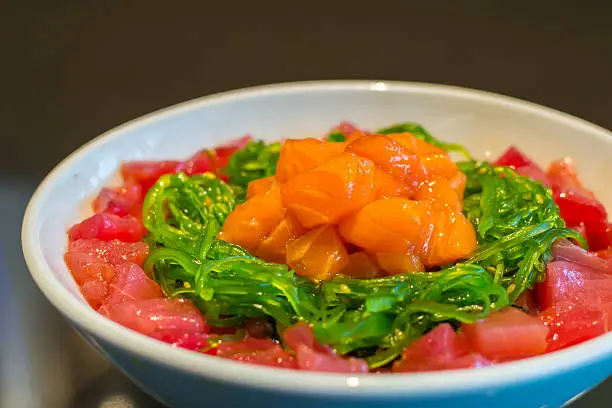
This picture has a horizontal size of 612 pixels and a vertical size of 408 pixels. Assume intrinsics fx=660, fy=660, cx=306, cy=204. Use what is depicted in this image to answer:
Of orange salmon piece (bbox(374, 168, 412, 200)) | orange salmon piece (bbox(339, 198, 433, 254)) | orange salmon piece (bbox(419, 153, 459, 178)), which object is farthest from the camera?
orange salmon piece (bbox(419, 153, 459, 178))

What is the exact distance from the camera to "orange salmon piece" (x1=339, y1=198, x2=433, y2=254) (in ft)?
6.00

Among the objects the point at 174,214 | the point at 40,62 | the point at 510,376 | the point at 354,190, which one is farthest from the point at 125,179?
the point at 40,62

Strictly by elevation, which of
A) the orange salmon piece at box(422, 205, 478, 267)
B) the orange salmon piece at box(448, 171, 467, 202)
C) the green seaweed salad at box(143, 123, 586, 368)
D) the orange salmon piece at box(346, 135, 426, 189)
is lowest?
the green seaweed salad at box(143, 123, 586, 368)

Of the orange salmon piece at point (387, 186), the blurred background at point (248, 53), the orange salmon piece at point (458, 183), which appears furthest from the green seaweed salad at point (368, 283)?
the blurred background at point (248, 53)

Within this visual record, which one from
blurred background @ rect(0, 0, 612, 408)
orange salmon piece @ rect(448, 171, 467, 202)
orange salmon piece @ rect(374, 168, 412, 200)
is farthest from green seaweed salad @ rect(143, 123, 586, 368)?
blurred background @ rect(0, 0, 612, 408)

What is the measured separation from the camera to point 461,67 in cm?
517

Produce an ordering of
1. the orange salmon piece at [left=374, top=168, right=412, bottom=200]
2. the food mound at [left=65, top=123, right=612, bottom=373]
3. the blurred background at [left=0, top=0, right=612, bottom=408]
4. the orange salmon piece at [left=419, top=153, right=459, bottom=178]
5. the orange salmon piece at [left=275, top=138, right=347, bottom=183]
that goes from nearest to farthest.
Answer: the food mound at [left=65, top=123, right=612, bottom=373] < the orange salmon piece at [left=374, top=168, right=412, bottom=200] < the orange salmon piece at [left=275, top=138, right=347, bottom=183] < the orange salmon piece at [left=419, top=153, right=459, bottom=178] < the blurred background at [left=0, top=0, right=612, bottom=408]

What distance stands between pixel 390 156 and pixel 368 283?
1.39ft

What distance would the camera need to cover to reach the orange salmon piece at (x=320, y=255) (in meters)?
1.89

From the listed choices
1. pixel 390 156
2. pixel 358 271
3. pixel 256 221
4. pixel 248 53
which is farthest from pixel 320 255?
pixel 248 53

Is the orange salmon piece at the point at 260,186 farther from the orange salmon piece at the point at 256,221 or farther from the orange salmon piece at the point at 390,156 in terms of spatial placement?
the orange salmon piece at the point at 390,156

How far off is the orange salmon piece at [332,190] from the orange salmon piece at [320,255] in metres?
0.04

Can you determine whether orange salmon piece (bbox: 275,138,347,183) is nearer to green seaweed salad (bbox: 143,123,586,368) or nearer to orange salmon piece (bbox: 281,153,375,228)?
orange salmon piece (bbox: 281,153,375,228)

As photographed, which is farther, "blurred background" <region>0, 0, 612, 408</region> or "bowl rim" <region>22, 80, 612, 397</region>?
"blurred background" <region>0, 0, 612, 408</region>
